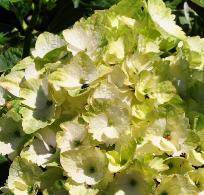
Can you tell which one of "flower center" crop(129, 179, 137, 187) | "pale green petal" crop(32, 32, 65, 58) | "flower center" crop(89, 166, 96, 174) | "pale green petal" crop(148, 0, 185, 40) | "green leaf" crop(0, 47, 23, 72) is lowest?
"green leaf" crop(0, 47, 23, 72)

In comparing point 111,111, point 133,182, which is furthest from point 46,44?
point 133,182

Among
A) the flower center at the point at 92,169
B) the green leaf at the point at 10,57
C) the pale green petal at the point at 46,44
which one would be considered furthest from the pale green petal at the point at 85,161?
the green leaf at the point at 10,57

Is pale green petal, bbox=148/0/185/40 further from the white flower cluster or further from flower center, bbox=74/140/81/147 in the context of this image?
flower center, bbox=74/140/81/147

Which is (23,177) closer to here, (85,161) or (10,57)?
(85,161)

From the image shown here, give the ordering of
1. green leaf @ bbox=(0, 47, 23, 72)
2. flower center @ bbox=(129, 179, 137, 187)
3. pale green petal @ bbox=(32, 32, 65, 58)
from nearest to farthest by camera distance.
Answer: flower center @ bbox=(129, 179, 137, 187)
pale green petal @ bbox=(32, 32, 65, 58)
green leaf @ bbox=(0, 47, 23, 72)

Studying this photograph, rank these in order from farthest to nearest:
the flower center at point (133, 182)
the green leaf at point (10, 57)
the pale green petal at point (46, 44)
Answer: the green leaf at point (10, 57) → the pale green petal at point (46, 44) → the flower center at point (133, 182)

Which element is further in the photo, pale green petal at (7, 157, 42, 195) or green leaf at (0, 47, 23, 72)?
green leaf at (0, 47, 23, 72)

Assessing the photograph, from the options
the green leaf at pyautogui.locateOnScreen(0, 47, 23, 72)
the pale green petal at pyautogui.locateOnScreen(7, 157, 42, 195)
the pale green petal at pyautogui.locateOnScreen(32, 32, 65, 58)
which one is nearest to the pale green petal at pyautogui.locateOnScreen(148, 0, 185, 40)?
the pale green petal at pyautogui.locateOnScreen(32, 32, 65, 58)

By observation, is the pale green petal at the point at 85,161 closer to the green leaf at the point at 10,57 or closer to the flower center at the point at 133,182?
the flower center at the point at 133,182

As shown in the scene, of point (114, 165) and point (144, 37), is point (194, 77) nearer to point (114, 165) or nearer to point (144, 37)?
point (144, 37)

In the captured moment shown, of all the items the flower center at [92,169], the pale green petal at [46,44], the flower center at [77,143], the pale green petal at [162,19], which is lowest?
the flower center at [92,169]

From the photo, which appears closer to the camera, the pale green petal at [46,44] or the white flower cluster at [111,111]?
the white flower cluster at [111,111]

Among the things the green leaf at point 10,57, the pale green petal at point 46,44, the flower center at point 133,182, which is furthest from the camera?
the green leaf at point 10,57
